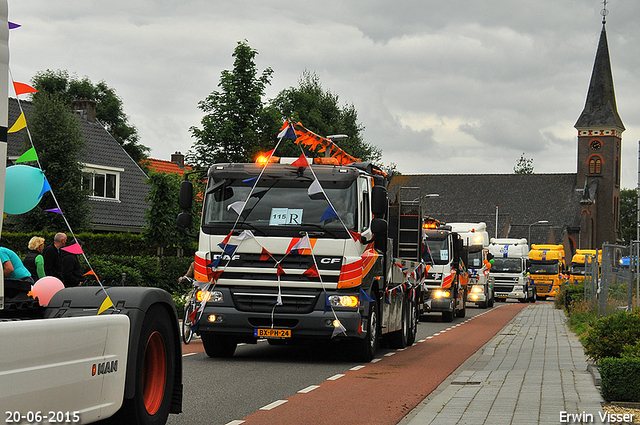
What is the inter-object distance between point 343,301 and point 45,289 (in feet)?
24.4

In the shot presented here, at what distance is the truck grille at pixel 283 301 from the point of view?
1245 centimetres

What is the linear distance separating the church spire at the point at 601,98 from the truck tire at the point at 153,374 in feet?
300

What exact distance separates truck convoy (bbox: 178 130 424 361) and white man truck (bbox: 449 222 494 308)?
80.1 ft

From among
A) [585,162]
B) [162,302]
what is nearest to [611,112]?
[585,162]

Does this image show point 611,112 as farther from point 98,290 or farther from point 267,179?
point 98,290

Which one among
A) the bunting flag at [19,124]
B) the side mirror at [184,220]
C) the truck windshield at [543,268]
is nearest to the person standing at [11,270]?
the bunting flag at [19,124]

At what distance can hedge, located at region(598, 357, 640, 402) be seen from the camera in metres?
8.55

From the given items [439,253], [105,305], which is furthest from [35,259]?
[439,253]

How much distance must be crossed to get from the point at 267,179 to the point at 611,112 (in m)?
85.8

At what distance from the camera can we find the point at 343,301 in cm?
1244

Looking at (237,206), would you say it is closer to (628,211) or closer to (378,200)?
(378,200)

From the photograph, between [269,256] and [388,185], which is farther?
[388,185]

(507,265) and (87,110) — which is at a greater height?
(87,110)

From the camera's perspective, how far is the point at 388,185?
51.4 ft
